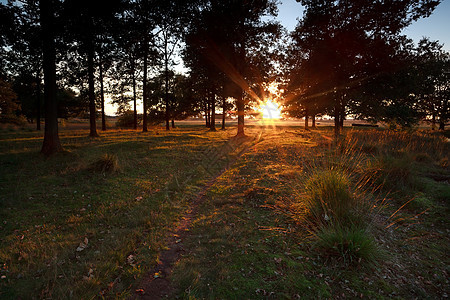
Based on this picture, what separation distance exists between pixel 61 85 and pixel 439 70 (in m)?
52.5

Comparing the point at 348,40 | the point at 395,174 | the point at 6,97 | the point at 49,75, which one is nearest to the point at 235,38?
the point at 348,40

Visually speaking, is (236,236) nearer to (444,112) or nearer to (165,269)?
(165,269)

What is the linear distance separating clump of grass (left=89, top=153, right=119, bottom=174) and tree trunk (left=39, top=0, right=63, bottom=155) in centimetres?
415

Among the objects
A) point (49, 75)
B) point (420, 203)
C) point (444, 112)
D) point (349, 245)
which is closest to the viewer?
point (349, 245)

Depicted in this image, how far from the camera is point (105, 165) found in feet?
30.2

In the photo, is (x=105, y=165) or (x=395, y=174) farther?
(x=105, y=165)

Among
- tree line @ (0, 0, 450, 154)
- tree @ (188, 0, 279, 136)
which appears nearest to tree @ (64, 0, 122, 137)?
tree line @ (0, 0, 450, 154)

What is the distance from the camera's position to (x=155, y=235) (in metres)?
4.83

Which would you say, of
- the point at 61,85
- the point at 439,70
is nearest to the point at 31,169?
the point at 61,85

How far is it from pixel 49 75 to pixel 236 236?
13210mm

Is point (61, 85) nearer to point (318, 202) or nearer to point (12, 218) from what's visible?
point (12, 218)

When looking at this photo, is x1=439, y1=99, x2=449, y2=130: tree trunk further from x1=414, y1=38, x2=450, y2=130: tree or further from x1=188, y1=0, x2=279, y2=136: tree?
x1=188, y1=0, x2=279, y2=136: tree

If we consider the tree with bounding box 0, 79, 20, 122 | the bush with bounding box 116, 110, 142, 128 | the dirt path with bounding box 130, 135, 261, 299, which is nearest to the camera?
the dirt path with bounding box 130, 135, 261, 299

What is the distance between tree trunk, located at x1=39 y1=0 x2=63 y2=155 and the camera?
990 centimetres
